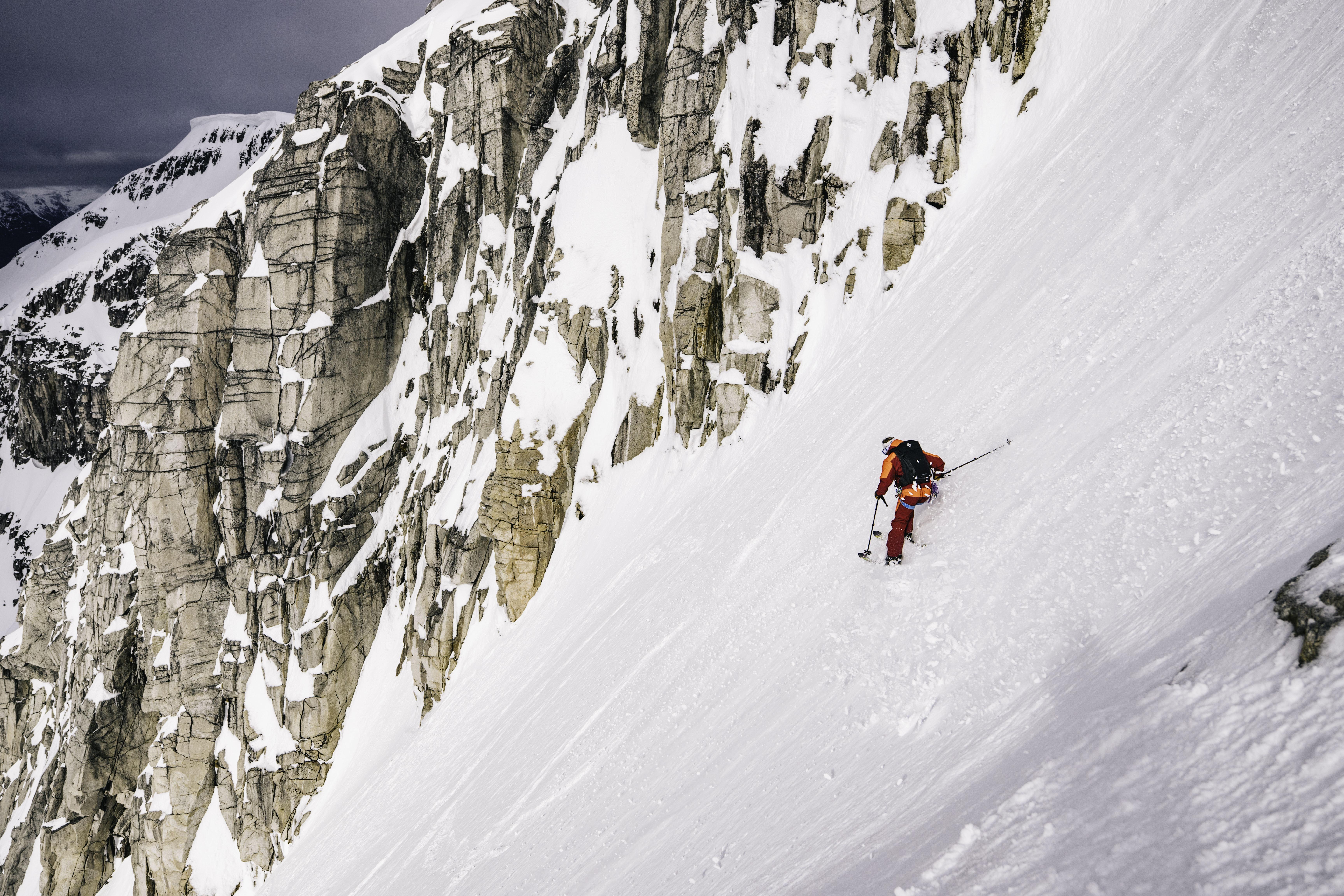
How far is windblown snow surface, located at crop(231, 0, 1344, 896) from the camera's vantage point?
10.6ft

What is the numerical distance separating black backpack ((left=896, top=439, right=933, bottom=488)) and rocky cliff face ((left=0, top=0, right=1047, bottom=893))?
13.9m

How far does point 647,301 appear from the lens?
26031 mm

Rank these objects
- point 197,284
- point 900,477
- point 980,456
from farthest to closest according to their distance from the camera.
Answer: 1. point 197,284
2. point 980,456
3. point 900,477

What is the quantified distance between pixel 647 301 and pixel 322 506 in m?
20.6

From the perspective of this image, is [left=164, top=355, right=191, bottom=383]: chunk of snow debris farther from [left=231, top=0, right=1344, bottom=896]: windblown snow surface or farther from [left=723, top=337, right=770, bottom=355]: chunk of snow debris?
[left=723, top=337, right=770, bottom=355]: chunk of snow debris

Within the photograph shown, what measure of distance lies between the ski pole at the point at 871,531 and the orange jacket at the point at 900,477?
192mm

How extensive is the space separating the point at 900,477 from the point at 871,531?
128 cm

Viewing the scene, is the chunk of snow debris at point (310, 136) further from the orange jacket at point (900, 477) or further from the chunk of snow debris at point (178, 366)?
the orange jacket at point (900, 477)

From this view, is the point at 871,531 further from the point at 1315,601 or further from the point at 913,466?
the point at 1315,601

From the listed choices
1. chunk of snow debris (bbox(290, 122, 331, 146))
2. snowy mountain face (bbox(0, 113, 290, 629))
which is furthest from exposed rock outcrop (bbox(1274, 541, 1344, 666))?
snowy mountain face (bbox(0, 113, 290, 629))

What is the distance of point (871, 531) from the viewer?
8.77 m

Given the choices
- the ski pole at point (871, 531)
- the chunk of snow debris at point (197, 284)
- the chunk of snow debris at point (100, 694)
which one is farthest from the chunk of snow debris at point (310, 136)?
the ski pole at point (871, 531)

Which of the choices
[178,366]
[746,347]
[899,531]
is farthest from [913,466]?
[178,366]

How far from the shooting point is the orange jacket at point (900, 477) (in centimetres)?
761
